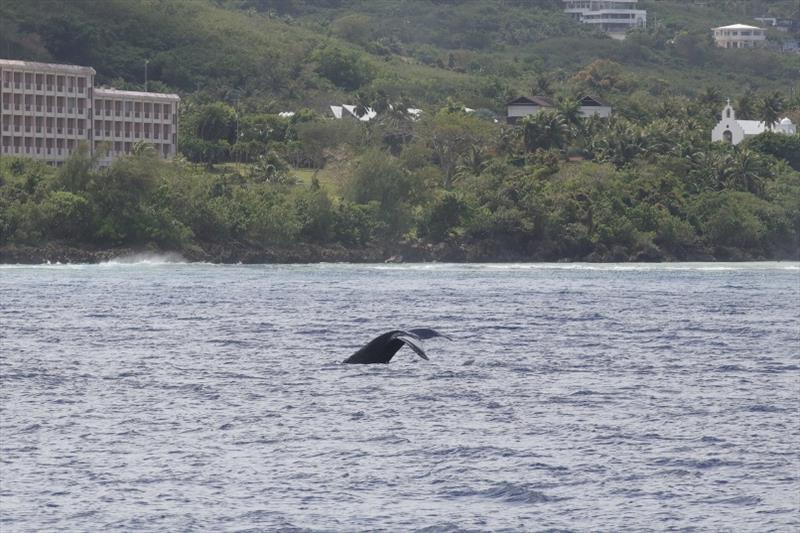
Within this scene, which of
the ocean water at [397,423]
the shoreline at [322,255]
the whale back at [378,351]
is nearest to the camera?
the ocean water at [397,423]

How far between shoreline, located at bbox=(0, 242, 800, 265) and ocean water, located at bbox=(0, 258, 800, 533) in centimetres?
6775

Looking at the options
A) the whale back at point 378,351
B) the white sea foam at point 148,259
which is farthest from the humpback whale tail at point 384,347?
the white sea foam at point 148,259

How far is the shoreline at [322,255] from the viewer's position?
151 m

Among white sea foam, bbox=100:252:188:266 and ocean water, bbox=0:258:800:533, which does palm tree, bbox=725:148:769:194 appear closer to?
white sea foam, bbox=100:252:188:266

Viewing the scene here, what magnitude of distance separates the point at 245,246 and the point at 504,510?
13387 centimetres

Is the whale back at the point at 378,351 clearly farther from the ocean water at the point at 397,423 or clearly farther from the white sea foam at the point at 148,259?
the white sea foam at the point at 148,259

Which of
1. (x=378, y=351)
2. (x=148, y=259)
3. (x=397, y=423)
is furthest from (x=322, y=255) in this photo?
(x=397, y=423)

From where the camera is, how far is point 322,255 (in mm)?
166250

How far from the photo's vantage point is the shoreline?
495ft

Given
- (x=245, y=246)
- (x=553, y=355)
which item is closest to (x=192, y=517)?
(x=553, y=355)

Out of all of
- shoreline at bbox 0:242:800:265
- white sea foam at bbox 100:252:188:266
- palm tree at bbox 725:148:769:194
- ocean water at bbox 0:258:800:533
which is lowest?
ocean water at bbox 0:258:800:533

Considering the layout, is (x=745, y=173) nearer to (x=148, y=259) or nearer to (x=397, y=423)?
(x=148, y=259)

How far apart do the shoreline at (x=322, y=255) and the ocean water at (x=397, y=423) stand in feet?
222

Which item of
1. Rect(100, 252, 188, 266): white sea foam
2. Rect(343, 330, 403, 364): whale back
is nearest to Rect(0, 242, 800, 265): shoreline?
Rect(100, 252, 188, 266): white sea foam
